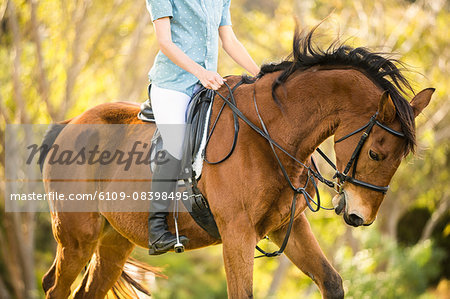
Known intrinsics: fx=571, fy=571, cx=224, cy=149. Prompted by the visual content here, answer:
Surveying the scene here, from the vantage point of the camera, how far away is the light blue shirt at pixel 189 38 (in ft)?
13.0

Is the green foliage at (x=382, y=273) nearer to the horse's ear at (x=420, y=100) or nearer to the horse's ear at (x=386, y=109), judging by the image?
the horse's ear at (x=420, y=100)

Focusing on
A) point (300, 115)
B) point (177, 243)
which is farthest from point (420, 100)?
point (177, 243)

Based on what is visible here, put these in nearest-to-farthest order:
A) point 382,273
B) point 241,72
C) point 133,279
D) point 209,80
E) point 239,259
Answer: point 239,259, point 209,80, point 133,279, point 382,273, point 241,72

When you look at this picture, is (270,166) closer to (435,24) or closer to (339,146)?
(339,146)

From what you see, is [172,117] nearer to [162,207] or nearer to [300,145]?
[162,207]

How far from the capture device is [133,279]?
510 centimetres

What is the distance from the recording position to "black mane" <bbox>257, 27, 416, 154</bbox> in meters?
3.23

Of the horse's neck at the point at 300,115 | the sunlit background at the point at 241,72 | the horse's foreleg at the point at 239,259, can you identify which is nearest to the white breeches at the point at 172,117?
the horse's neck at the point at 300,115

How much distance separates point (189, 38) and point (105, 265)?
2.09 metres

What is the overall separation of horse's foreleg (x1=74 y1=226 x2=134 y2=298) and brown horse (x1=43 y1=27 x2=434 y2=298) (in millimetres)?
1100

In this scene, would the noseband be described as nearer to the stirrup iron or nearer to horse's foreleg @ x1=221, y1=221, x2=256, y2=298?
horse's foreleg @ x1=221, y1=221, x2=256, y2=298

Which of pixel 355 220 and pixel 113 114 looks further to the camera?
pixel 113 114

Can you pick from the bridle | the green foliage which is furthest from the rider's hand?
the green foliage

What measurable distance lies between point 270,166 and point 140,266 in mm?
2105
